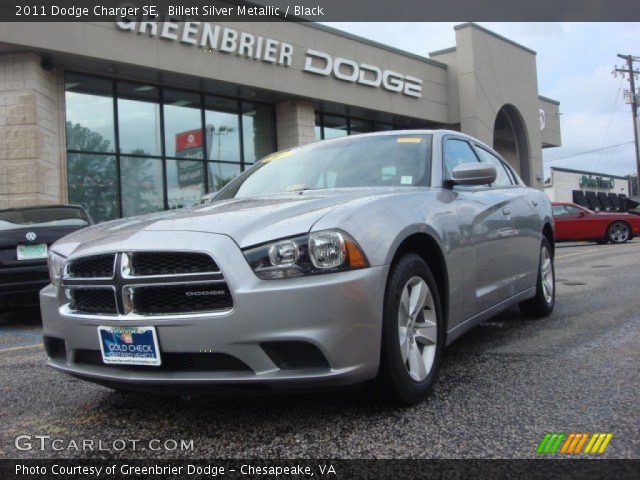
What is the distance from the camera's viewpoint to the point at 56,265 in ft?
10.2

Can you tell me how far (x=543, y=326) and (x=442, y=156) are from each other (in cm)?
192

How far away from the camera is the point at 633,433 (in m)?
2.40

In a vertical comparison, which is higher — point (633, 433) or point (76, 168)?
point (76, 168)

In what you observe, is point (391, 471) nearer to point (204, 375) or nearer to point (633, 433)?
point (204, 375)

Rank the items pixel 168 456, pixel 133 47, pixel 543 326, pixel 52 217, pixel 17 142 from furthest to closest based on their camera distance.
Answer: pixel 133 47
pixel 17 142
pixel 52 217
pixel 543 326
pixel 168 456

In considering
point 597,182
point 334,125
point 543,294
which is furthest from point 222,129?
point 597,182

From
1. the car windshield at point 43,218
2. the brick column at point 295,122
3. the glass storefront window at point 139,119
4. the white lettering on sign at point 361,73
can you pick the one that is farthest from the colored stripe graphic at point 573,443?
the white lettering on sign at point 361,73

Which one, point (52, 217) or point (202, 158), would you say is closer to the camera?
point (52, 217)

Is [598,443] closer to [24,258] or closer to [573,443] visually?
[573,443]

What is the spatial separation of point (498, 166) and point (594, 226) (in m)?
15.1

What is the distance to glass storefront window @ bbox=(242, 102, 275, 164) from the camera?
17000 millimetres

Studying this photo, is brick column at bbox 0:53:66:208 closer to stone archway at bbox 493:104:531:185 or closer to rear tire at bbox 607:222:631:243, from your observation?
rear tire at bbox 607:222:631:243

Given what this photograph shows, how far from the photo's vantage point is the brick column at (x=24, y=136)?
39.1 feet

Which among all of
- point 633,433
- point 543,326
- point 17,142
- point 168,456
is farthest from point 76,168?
point 633,433
